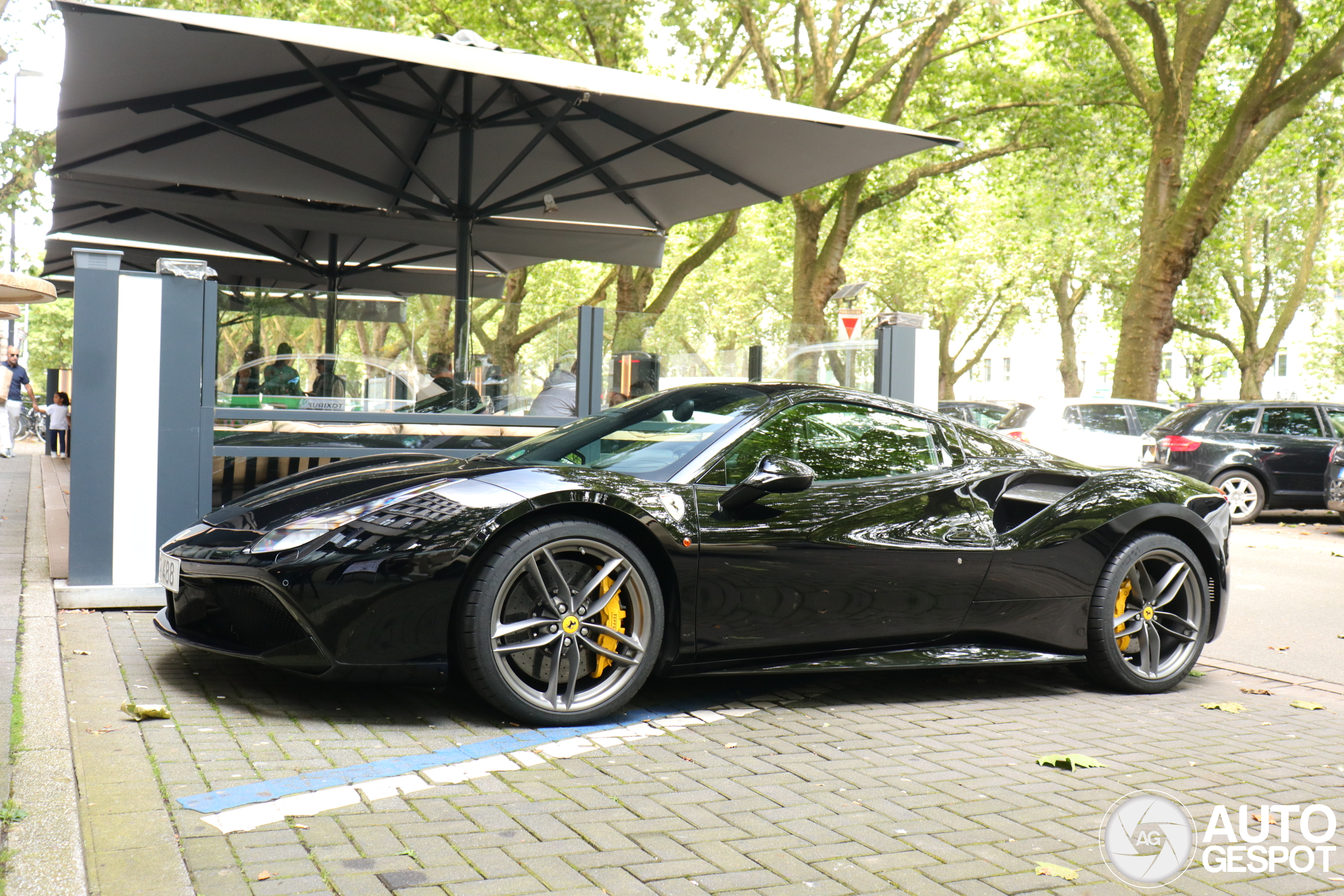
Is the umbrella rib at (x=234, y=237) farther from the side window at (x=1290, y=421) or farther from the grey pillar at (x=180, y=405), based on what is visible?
the side window at (x=1290, y=421)

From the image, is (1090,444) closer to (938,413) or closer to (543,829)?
(938,413)

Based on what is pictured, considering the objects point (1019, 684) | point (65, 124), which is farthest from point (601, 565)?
point (65, 124)

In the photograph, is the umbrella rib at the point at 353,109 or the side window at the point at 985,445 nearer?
the side window at the point at 985,445

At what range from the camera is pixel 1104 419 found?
16234 mm

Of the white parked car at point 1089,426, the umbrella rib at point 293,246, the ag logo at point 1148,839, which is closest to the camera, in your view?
the ag logo at point 1148,839

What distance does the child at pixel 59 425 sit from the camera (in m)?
19.8

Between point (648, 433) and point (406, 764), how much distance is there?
5.73 feet

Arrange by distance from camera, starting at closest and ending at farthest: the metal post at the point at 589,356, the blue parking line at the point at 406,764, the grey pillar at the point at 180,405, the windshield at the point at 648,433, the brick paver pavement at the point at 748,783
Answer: the brick paver pavement at the point at 748,783
the blue parking line at the point at 406,764
the windshield at the point at 648,433
the grey pillar at the point at 180,405
the metal post at the point at 589,356

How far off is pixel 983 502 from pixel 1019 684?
3.15ft

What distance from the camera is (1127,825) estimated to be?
11.0 ft

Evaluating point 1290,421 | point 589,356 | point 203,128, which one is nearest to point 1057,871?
point 589,356

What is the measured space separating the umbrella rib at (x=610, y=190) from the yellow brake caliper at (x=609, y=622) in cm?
561

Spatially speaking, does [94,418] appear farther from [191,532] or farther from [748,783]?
[748,783]

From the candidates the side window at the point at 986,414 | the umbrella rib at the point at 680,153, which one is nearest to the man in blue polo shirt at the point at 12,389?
the umbrella rib at the point at 680,153
